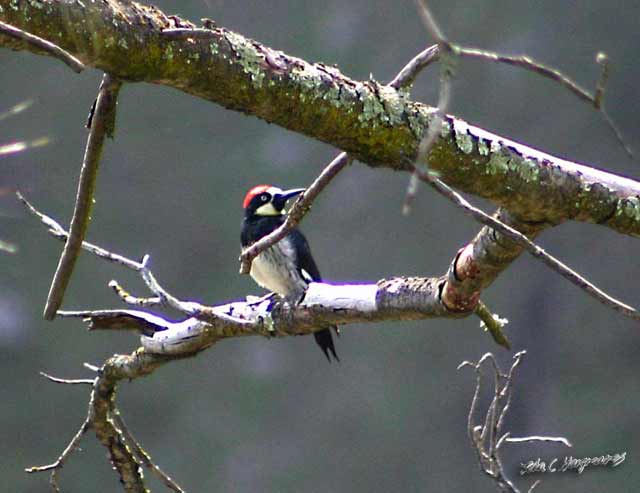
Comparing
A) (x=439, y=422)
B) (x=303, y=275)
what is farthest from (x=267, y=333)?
(x=439, y=422)

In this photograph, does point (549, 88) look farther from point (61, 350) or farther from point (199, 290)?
point (61, 350)

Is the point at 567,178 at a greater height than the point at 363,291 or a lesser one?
lesser

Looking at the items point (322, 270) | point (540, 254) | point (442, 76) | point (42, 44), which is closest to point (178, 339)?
point (540, 254)

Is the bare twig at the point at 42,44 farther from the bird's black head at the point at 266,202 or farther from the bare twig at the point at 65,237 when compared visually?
the bird's black head at the point at 266,202

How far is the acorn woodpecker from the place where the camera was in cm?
457

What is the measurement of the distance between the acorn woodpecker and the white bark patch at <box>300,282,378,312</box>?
1.78m

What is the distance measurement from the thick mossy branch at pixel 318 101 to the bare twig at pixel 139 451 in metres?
1.15

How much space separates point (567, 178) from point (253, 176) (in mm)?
6836

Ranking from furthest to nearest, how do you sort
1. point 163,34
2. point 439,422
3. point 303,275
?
point 439,422
point 303,275
point 163,34

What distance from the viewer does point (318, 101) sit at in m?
1.77

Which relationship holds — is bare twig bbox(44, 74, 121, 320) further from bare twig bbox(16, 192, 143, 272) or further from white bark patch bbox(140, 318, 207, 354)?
white bark patch bbox(140, 318, 207, 354)

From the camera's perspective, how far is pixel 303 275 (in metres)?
4.62

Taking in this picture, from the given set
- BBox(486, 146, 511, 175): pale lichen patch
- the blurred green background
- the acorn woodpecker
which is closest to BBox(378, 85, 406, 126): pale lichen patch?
BBox(486, 146, 511, 175): pale lichen patch

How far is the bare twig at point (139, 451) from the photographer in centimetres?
270
